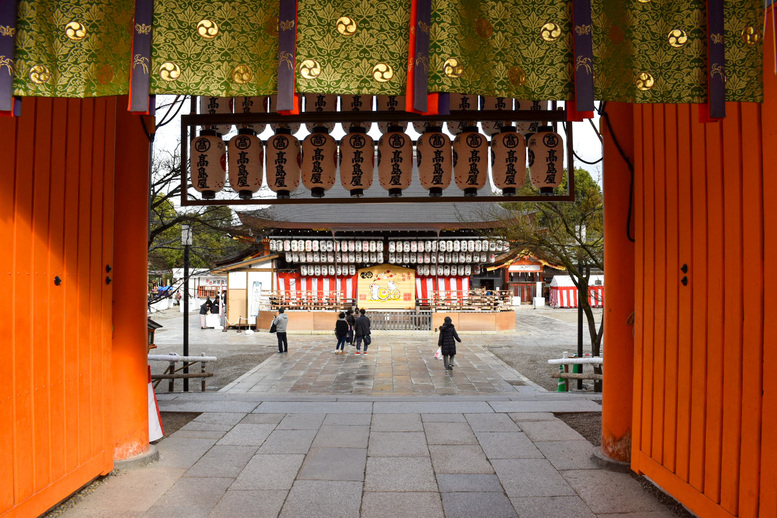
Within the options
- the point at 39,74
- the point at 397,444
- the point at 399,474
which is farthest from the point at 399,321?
the point at 39,74

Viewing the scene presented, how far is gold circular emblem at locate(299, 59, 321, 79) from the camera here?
2.58 metres

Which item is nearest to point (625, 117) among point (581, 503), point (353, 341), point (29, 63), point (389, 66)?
point (389, 66)

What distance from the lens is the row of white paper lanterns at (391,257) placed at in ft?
76.2

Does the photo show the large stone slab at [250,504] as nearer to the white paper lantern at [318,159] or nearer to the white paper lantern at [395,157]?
the white paper lantern at [318,159]

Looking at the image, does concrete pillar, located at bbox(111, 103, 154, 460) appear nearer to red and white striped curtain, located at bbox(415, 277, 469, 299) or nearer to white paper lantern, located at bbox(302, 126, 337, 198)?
white paper lantern, located at bbox(302, 126, 337, 198)

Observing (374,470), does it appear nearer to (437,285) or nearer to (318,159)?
(318,159)

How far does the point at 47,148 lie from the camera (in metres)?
3.53

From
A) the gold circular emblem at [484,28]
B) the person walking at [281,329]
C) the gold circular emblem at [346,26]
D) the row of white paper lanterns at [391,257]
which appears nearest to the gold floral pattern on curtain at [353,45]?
the gold circular emblem at [346,26]

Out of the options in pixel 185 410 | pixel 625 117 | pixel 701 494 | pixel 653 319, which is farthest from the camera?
pixel 185 410

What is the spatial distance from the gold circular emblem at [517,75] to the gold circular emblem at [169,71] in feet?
5.69

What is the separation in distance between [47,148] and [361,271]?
20594mm

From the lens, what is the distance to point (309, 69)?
259cm

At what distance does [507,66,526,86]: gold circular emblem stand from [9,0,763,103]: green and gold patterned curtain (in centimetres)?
1

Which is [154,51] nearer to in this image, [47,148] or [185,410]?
[47,148]
